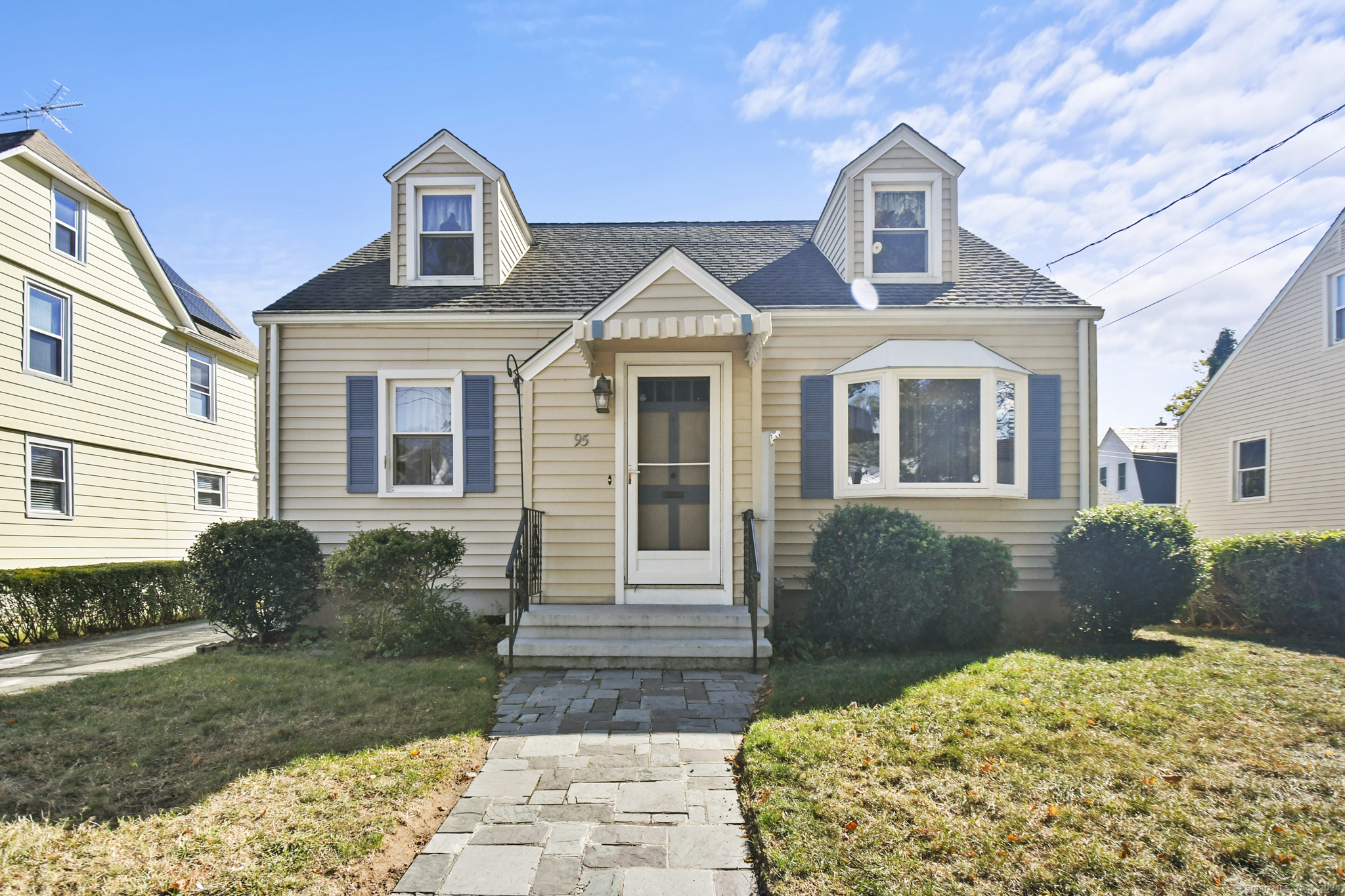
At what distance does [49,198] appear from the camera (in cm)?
1002

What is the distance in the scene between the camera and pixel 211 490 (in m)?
13.9

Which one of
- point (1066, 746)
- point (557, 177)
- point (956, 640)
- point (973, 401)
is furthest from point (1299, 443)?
point (557, 177)

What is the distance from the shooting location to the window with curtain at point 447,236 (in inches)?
345

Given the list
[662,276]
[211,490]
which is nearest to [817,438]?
[662,276]

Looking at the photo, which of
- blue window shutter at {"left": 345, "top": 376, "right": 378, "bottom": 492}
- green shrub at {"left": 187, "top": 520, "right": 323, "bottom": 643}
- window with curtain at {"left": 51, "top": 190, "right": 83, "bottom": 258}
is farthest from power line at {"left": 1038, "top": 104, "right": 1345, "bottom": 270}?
window with curtain at {"left": 51, "top": 190, "right": 83, "bottom": 258}

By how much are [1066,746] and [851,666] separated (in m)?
2.02

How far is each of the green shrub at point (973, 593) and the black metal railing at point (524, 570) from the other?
12.7ft

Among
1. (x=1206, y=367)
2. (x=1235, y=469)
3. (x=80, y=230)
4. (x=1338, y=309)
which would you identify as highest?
(x=1206, y=367)

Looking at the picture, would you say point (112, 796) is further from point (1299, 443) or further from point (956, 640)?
point (1299, 443)

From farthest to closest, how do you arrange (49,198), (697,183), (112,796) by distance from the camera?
(697,183) → (49,198) → (112,796)

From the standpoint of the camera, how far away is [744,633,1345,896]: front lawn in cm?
256

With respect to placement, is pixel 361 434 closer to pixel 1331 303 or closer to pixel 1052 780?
pixel 1052 780

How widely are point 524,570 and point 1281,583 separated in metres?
7.84

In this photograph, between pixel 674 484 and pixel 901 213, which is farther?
pixel 901 213
